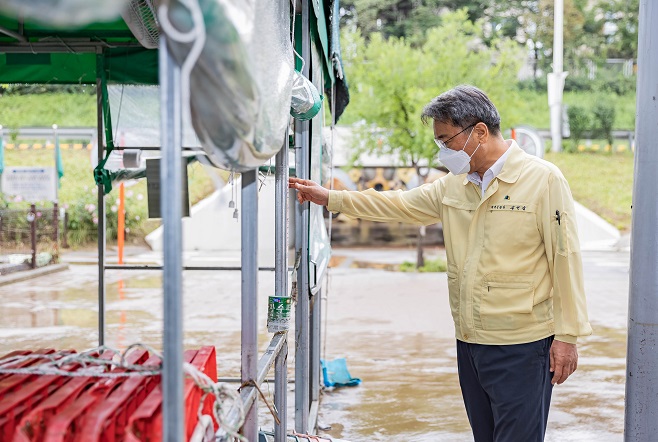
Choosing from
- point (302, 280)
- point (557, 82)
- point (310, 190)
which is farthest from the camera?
point (557, 82)

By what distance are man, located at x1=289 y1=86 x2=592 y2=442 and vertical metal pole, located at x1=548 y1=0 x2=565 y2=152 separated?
21418 mm

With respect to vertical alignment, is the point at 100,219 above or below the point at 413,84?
below

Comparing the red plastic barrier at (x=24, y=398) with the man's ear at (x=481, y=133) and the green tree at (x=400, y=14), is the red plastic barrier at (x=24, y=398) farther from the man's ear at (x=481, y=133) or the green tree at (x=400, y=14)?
the green tree at (x=400, y=14)

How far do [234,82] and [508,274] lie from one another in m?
1.76

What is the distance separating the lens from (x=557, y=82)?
24828mm

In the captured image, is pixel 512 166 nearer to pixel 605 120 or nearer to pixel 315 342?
pixel 315 342

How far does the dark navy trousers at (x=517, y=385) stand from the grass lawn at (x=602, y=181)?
19621 mm

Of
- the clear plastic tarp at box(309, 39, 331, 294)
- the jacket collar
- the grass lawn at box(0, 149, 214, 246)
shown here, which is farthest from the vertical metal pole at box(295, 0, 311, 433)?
the grass lawn at box(0, 149, 214, 246)

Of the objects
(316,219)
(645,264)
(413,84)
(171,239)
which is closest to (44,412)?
(171,239)

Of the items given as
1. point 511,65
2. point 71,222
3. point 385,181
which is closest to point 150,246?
point 71,222

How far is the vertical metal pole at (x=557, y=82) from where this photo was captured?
23.6 metres

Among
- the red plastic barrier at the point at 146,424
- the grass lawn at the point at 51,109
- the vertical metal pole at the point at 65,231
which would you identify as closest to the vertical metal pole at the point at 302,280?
the red plastic barrier at the point at 146,424

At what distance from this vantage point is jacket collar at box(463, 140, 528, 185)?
115 inches

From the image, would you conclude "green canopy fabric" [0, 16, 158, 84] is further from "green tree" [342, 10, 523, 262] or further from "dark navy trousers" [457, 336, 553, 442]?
"green tree" [342, 10, 523, 262]
